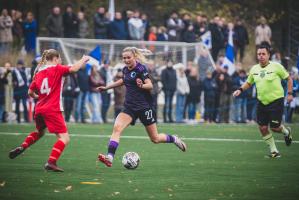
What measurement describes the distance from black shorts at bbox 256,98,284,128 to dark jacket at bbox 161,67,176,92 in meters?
13.2

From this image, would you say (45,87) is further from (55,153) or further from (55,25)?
(55,25)

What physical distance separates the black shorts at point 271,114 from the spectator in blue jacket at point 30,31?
16.0m

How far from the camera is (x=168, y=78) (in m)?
29.7

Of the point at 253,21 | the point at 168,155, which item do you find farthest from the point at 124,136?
the point at 253,21

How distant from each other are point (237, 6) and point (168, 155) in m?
31.3

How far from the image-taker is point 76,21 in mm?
31922

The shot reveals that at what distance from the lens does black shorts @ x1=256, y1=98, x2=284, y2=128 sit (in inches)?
648

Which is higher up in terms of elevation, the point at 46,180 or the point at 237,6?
the point at 237,6

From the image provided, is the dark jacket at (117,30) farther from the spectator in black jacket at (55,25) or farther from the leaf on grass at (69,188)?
the leaf on grass at (69,188)

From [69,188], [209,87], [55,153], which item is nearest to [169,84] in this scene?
[209,87]

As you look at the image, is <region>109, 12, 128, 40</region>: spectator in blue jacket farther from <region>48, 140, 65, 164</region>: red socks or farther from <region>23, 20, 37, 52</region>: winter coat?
<region>48, 140, 65, 164</region>: red socks

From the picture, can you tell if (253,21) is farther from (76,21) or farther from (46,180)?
(46,180)

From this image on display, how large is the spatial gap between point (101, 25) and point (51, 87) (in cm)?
1897

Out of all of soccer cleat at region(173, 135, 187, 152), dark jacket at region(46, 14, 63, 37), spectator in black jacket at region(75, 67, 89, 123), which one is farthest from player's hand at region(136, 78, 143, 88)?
dark jacket at region(46, 14, 63, 37)
